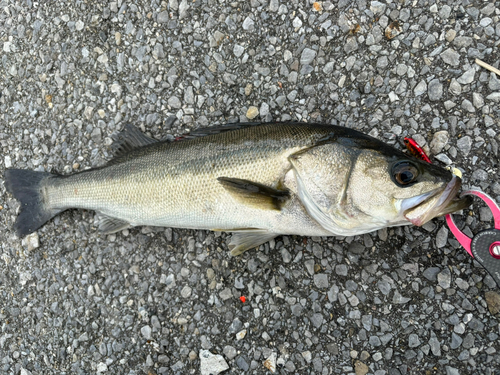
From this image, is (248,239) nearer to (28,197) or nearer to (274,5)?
(274,5)

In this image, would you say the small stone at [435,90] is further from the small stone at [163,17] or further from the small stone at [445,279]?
the small stone at [163,17]

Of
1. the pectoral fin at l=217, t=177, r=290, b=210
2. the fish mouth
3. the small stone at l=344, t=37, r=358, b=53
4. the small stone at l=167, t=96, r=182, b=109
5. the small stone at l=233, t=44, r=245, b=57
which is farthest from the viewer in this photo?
the small stone at l=167, t=96, r=182, b=109

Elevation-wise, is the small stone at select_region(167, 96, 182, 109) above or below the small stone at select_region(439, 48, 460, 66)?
below

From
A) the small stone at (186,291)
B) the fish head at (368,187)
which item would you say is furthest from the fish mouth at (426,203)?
the small stone at (186,291)

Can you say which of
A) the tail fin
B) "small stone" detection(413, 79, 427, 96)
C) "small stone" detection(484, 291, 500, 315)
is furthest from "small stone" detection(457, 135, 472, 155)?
the tail fin

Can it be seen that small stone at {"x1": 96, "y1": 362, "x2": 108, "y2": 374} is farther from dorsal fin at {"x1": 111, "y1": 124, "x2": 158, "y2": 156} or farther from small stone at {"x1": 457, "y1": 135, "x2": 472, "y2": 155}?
small stone at {"x1": 457, "y1": 135, "x2": 472, "y2": 155}
